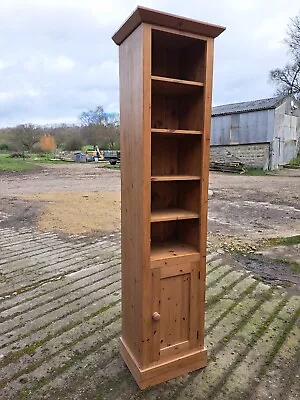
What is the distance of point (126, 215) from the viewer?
1839 mm

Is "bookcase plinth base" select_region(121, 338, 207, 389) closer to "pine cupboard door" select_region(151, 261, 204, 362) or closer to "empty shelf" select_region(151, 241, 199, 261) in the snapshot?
"pine cupboard door" select_region(151, 261, 204, 362)

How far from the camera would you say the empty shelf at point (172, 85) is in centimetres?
154

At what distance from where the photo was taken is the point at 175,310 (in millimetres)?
1798

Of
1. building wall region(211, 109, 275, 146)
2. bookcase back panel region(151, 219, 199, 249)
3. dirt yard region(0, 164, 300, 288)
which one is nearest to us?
bookcase back panel region(151, 219, 199, 249)

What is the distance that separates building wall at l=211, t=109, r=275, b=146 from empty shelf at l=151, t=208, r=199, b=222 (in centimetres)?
1610

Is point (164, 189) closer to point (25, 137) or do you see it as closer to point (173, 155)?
point (173, 155)

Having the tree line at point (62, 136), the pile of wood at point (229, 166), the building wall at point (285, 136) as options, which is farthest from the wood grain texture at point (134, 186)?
the tree line at point (62, 136)

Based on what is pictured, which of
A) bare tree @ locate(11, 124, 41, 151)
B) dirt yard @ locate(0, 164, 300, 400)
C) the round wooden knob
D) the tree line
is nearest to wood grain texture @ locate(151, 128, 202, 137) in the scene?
the round wooden knob

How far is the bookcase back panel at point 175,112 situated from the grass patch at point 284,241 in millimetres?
3197

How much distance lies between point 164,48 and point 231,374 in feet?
6.59

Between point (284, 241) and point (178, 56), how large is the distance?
3531 millimetres

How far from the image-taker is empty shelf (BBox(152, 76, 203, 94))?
154cm

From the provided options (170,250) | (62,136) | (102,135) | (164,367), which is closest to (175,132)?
(170,250)

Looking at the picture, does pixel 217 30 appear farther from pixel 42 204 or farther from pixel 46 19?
pixel 42 204
